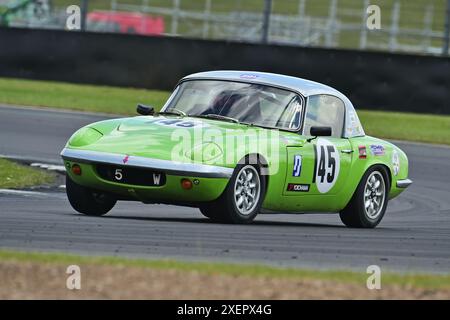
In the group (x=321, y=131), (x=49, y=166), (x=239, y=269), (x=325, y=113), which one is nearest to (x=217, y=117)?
(x=321, y=131)

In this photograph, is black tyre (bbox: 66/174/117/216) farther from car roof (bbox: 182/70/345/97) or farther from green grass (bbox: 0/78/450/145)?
green grass (bbox: 0/78/450/145)

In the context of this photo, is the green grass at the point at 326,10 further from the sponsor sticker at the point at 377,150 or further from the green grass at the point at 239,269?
the green grass at the point at 239,269

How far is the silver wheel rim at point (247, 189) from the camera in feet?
31.7

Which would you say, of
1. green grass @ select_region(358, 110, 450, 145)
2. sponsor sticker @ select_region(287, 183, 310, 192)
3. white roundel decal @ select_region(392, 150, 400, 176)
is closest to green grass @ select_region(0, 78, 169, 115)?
green grass @ select_region(358, 110, 450, 145)

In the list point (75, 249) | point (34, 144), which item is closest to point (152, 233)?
point (75, 249)

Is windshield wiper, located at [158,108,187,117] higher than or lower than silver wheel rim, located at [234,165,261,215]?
higher

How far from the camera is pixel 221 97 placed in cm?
1069

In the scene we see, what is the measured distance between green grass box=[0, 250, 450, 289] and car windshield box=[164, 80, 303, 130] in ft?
11.0

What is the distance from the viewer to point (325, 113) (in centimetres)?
1115

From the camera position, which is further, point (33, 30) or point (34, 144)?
point (33, 30)

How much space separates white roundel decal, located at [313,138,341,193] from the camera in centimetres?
1067

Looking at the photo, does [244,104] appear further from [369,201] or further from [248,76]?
[369,201]
